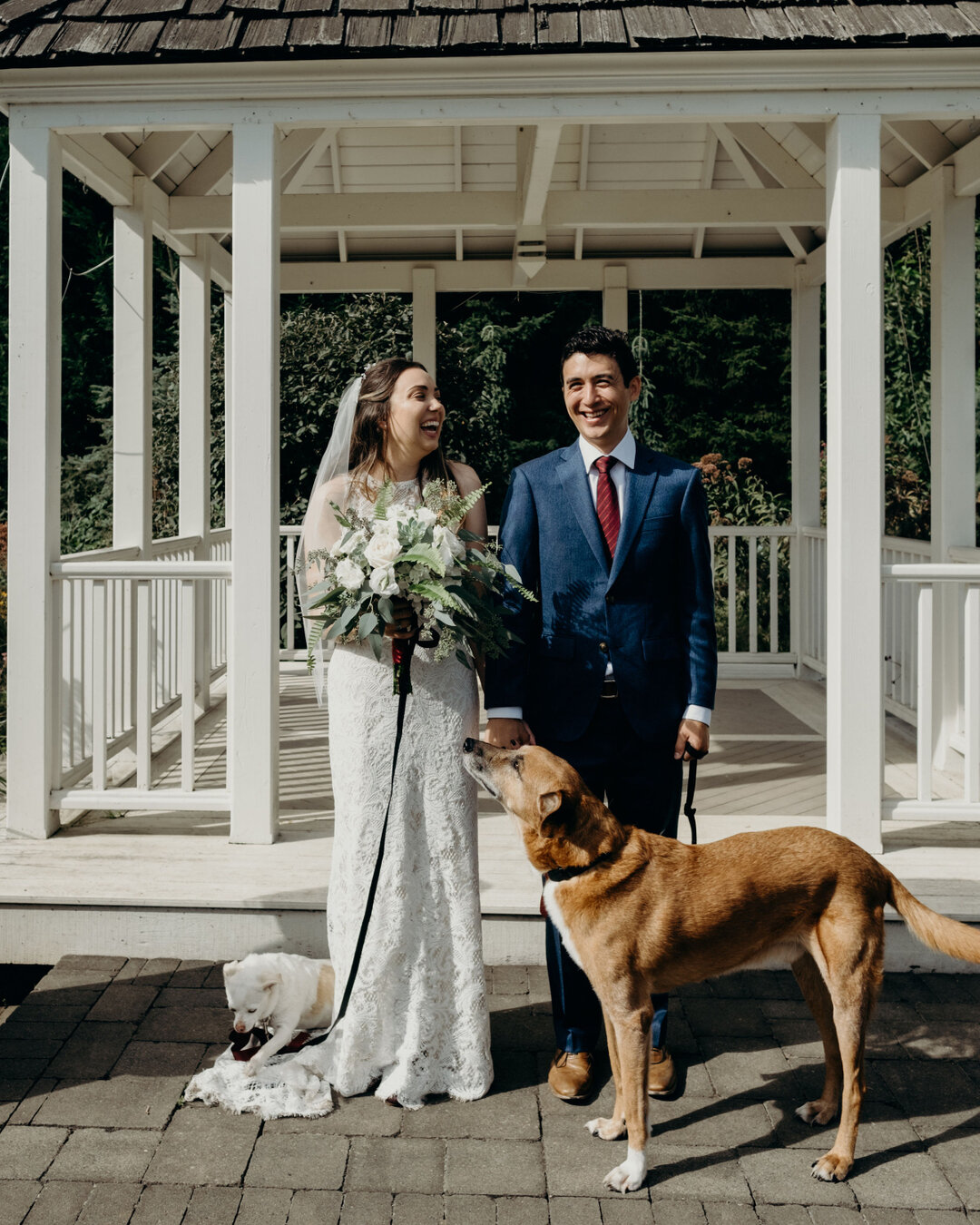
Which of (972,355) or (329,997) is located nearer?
(329,997)

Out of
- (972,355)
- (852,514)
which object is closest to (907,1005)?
(852,514)

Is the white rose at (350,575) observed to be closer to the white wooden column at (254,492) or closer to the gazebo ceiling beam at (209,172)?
the white wooden column at (254,492)

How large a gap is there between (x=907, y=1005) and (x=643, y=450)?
78.3 inches

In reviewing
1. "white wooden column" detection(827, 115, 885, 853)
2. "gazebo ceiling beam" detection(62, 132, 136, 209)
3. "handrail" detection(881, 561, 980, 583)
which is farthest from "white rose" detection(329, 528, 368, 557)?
"gazebo ceiling beam" detection(62, 132, 136, 209)

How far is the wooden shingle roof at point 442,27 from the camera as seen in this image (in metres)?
4.57

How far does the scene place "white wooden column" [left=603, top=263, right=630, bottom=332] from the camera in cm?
974

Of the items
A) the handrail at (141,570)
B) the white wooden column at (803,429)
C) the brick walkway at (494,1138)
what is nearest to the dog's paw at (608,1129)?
the brick walkway at (494,1138)

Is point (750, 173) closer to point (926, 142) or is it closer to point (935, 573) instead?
point (926, 142)

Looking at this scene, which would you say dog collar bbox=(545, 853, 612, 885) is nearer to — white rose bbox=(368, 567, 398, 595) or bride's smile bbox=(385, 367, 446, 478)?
white rose bbox=(368, 567, 398, 595)

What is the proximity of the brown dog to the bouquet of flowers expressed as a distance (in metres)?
0.35

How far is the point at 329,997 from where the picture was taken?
365cm

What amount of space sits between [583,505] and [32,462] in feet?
8.39

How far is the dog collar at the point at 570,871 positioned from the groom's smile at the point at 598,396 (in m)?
1.13

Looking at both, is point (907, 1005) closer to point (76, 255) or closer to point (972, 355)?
point (972, 355)
